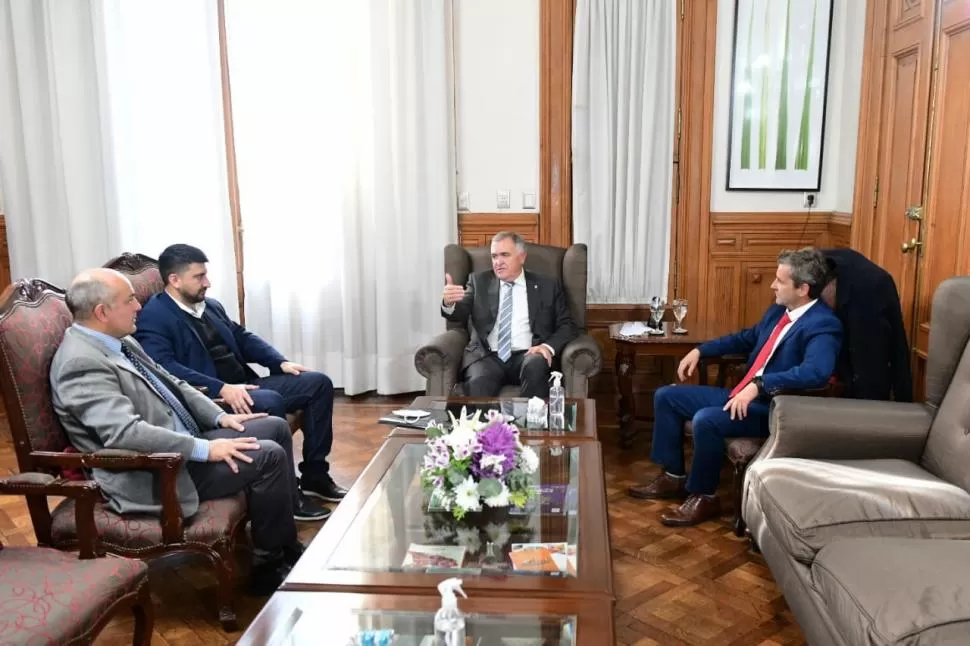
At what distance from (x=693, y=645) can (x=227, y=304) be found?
340 cm

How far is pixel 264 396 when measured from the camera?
130 inches

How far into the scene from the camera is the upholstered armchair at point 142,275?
127 inches

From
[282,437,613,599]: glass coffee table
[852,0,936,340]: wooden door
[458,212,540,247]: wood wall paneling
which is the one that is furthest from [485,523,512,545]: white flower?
[458,212,540,247]: wood wall paneling

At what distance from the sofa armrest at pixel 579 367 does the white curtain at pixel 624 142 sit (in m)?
1.07

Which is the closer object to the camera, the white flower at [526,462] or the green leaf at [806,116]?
the white flower at [526,462]

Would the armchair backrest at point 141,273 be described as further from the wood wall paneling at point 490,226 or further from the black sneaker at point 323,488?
the wood wall paneling at point 490,226

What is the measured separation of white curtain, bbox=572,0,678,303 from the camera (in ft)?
14.6

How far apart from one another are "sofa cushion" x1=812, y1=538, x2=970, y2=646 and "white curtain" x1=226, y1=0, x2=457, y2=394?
312 centimetres

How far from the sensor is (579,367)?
3672 mm

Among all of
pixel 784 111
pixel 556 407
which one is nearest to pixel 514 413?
pixel 556 407

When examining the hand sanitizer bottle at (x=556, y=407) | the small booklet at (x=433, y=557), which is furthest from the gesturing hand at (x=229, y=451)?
the hand sanitizer bottle at (x=556, y=407)

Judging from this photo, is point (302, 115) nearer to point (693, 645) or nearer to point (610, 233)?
point (610, 233)

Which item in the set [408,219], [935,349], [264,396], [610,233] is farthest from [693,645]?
[408,219]

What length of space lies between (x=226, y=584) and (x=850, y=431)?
2001 mm
